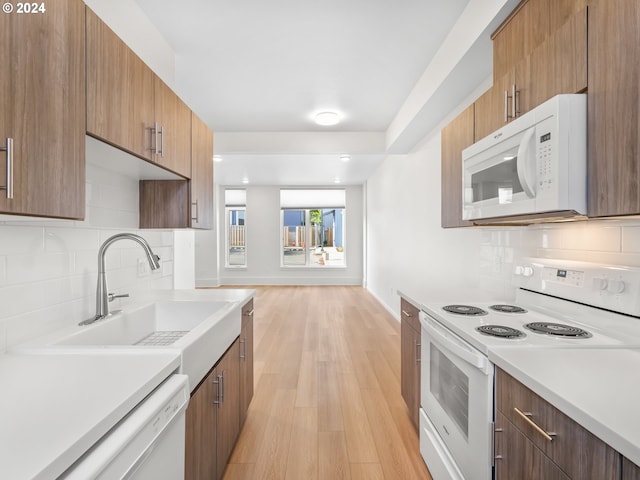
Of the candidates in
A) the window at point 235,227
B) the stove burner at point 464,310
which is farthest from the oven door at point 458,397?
the window at point 235,227

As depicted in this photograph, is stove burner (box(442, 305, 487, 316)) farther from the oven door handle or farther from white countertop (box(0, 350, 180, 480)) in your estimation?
white countertop (box(0, 350, 180, 480))

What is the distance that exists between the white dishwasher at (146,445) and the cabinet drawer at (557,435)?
103 cm

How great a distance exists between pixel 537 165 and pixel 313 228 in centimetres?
691

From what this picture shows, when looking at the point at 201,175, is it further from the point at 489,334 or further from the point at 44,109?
the point at 489,334

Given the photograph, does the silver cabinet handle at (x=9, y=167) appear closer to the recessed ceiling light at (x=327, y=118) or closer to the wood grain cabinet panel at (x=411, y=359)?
the wood grain cabinet panel at (x=411, y=359)

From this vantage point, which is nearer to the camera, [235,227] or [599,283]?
[599,283]

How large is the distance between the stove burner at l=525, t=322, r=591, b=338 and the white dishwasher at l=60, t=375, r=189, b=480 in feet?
4.44

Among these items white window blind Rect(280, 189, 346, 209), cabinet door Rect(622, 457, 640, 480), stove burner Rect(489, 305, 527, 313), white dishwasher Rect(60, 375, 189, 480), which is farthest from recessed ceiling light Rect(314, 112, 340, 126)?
white window blind Rect(280, 189, 346, 209)

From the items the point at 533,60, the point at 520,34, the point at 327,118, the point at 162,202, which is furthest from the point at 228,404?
the point at 327,118

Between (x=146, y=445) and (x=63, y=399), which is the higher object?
(x=63, y=399)

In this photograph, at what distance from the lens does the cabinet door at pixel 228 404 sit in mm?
1507

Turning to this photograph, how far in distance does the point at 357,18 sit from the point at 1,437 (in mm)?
2430

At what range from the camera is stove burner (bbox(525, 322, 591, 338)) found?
121 cm

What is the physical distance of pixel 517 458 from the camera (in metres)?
0.99
